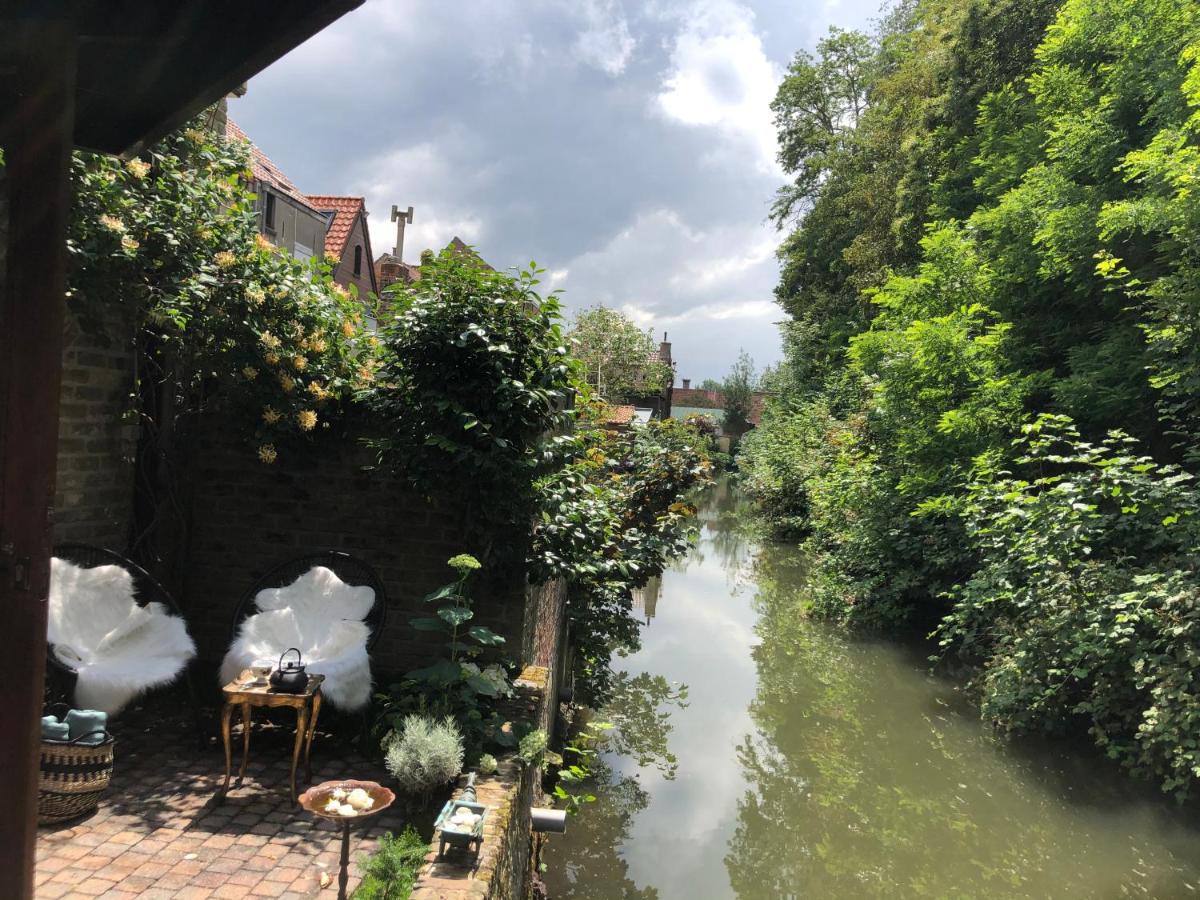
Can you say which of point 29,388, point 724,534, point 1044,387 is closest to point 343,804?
point 29,388

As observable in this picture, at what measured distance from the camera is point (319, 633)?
4543 mm

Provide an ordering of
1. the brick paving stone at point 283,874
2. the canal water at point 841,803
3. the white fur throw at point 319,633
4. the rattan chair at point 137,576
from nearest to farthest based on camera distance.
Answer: the brick paving stone at point 283,874
the white fur throw at point 319,633
the rattan chair at point 137,576
the canal water at point 841,803

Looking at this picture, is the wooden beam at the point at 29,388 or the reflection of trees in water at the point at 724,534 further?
the reflection of trees in water at the point at 724,534

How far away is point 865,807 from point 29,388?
6845mm

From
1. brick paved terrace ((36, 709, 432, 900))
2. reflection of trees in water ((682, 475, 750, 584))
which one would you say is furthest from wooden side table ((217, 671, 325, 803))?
reflection of trees in water ((682, 475, 750, 584))

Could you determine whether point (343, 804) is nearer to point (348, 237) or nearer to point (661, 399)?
point (348, 237)

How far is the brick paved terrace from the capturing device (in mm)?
3029

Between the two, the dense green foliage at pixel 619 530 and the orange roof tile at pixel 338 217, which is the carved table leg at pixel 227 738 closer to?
the dense green foliage at pixel 619 530

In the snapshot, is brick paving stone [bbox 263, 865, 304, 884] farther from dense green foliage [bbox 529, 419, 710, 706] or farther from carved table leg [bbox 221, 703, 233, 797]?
dense green foliage [bbox 529, 419, 710, 706]

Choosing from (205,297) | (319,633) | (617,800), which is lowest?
(617,800)

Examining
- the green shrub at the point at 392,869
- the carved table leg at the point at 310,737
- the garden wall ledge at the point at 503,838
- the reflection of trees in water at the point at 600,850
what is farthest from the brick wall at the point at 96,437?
the reflection of trees in water at the point at 600,850

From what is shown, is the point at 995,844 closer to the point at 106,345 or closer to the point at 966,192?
the point at 106,345

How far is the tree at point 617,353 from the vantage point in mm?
30984

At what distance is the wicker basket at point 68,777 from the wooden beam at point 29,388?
1.94m
